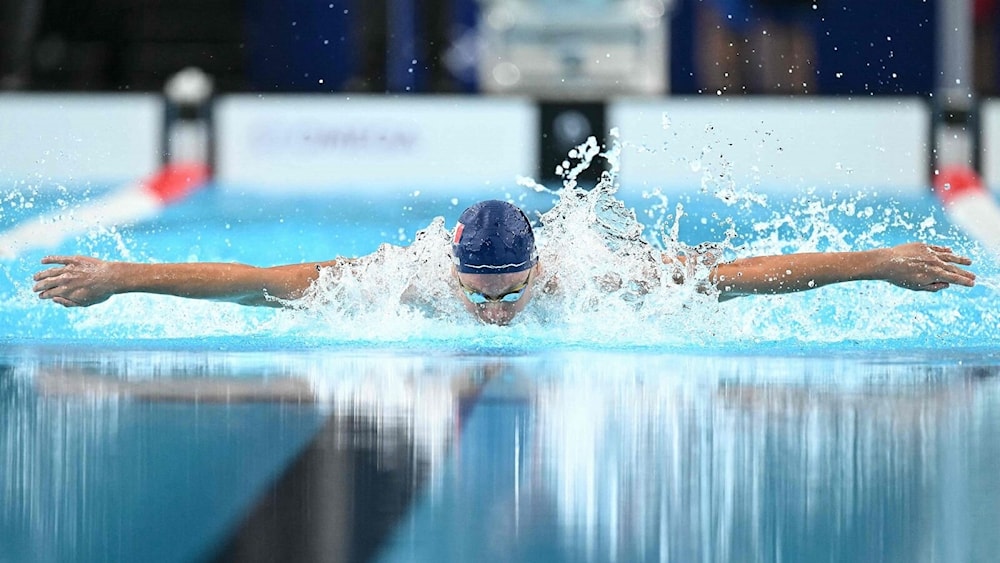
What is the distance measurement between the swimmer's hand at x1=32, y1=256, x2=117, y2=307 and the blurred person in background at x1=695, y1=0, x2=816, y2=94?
497 centimetres

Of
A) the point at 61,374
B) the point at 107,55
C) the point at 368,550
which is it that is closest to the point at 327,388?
the point at 61,374

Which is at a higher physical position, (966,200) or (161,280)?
(966,200)

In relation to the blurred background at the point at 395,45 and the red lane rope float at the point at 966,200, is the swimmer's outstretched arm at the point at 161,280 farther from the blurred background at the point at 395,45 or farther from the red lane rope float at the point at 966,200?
the blurred background at the point at 395,45

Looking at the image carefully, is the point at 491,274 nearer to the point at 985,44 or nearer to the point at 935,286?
the point at 935,286

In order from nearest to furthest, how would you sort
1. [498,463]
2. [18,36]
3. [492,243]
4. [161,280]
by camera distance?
[498,463], [492,243], [161,280], [18,36]

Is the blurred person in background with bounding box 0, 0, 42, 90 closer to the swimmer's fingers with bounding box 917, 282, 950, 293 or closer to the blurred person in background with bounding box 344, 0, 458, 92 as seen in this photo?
the blurred person in background with bounding box 344, 0, 458, 92

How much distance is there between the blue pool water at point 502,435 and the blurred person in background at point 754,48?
392cm

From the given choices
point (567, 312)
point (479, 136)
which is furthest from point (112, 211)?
point (567, 312)

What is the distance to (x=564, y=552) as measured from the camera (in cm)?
142

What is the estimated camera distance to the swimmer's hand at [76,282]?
3.16 metres

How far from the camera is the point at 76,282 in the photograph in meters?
3.17

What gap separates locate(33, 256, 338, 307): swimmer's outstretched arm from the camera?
3174mm

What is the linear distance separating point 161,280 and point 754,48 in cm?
516

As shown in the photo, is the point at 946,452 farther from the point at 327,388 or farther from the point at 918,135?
the point at 918,135
